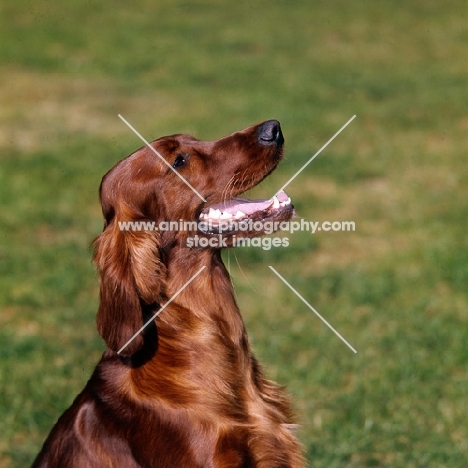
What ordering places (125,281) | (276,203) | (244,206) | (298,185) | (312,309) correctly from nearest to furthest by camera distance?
(125,281), (276,203), (244,206), (312,309), (298,185)

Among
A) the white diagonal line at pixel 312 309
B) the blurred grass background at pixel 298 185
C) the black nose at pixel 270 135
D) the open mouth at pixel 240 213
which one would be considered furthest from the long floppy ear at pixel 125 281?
the white diagonal line at pixel 312 309

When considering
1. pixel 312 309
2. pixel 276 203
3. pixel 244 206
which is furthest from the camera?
pixel 312 309

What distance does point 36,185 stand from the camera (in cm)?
848

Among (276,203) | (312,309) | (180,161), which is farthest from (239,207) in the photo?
(312,309)

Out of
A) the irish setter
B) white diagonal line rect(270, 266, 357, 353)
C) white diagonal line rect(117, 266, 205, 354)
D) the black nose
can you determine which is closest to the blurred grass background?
white diagonal line rect(270, 266, 357, 353)

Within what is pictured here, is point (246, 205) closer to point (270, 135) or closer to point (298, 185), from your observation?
point (270, 135)

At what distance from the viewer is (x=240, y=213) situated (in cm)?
354

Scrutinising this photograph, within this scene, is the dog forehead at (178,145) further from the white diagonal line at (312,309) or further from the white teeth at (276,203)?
the white diagonal line at (312,309)

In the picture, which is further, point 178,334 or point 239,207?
point 239,207

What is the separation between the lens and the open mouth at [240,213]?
3484mm

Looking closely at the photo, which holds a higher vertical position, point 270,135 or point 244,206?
point 270,135

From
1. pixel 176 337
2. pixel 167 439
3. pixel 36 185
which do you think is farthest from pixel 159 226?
pixel 36 185

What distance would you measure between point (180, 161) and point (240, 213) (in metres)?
0.32

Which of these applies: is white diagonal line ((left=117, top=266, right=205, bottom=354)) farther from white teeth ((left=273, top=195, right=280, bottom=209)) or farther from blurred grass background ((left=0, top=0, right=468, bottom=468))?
blurred grass background ((left=0, top=0, right=468, bottom=468))
